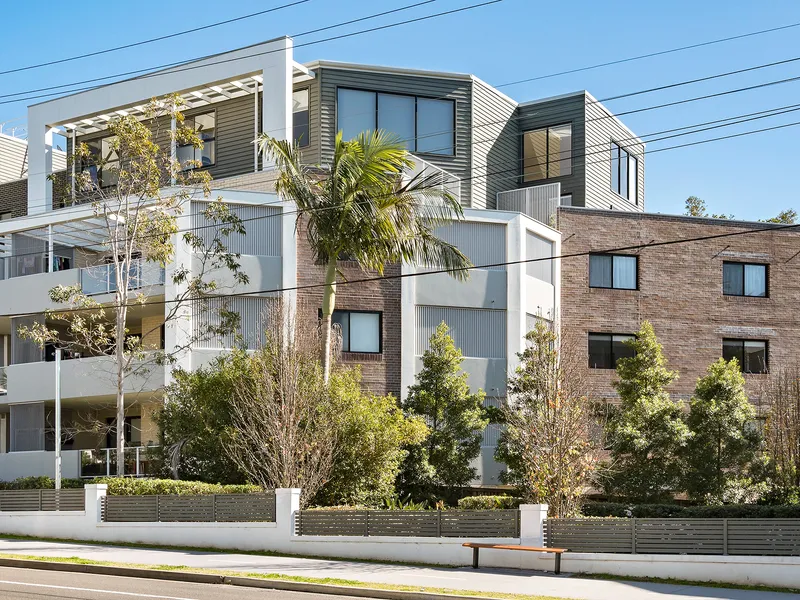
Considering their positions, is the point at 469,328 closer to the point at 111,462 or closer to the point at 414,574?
the point at 111,462

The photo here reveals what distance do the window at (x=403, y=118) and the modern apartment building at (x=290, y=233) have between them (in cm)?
5

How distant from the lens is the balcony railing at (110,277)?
33125 mm

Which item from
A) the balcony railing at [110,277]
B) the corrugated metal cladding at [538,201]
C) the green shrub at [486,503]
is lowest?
the green shrub at [486,503]

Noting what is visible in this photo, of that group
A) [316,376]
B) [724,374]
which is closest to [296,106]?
[316,376]

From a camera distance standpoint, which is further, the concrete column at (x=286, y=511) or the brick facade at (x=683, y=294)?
the brick facade at (x=683, y=294)

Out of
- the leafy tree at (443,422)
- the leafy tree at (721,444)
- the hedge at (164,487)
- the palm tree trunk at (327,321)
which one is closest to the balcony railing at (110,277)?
the palm tree trunk at (327,321)

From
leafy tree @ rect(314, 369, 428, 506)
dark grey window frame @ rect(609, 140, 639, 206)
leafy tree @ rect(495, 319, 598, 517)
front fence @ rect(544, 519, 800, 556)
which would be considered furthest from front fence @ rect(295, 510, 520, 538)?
dark grey window frame @ rect(609, 140, 639, 206)

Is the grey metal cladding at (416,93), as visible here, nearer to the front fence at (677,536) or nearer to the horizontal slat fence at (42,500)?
the horizontal slat fence at (42,500)

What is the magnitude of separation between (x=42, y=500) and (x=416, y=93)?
19208 mm

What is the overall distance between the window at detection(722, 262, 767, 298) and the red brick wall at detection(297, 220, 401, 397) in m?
12.9

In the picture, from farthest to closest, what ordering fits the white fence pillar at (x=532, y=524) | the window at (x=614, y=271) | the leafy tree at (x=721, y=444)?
the window at (x=614, y=271)
the leafy tree at (x=721, y=444)
the white fence pillar at (x=532, y=524)

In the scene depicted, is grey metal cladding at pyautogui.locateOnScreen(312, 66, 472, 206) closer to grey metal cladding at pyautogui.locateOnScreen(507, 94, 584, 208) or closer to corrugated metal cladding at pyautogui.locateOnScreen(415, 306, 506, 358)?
grey metal cladding at pyautogui.locateOnScreen(507, 94, 584, 208)

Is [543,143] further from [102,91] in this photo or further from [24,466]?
[24,466]

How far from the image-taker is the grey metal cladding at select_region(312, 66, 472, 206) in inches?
1437
